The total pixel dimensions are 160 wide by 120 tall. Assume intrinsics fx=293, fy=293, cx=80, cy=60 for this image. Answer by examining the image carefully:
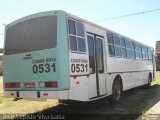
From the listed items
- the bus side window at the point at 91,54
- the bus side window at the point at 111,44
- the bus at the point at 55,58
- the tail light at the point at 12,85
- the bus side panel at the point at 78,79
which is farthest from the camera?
the bus side window at the point at 111,44

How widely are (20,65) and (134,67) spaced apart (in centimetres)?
838

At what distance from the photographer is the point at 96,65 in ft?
34.1

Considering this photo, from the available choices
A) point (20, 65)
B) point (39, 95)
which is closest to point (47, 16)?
point (20, 65)

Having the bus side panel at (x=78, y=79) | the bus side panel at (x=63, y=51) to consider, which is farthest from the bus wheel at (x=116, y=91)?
the bus side panel at (x=63, y=51)

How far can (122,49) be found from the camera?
46.0 ft

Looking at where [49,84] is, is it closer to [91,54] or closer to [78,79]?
[78,79]

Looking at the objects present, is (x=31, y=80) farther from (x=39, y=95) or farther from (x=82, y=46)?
(x=82, y=46)

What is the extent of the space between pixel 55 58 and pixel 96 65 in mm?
2479

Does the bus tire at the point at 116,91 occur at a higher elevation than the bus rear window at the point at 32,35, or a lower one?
lower

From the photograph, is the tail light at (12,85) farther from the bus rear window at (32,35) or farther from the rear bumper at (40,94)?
the bus rear window at (32,35)

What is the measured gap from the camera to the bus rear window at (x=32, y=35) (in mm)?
8594

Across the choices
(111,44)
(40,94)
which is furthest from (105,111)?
(111,44)

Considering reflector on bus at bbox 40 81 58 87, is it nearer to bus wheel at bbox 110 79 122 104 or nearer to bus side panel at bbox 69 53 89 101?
bus side panel at bbox 69 53 89 101

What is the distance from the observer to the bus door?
995cm
